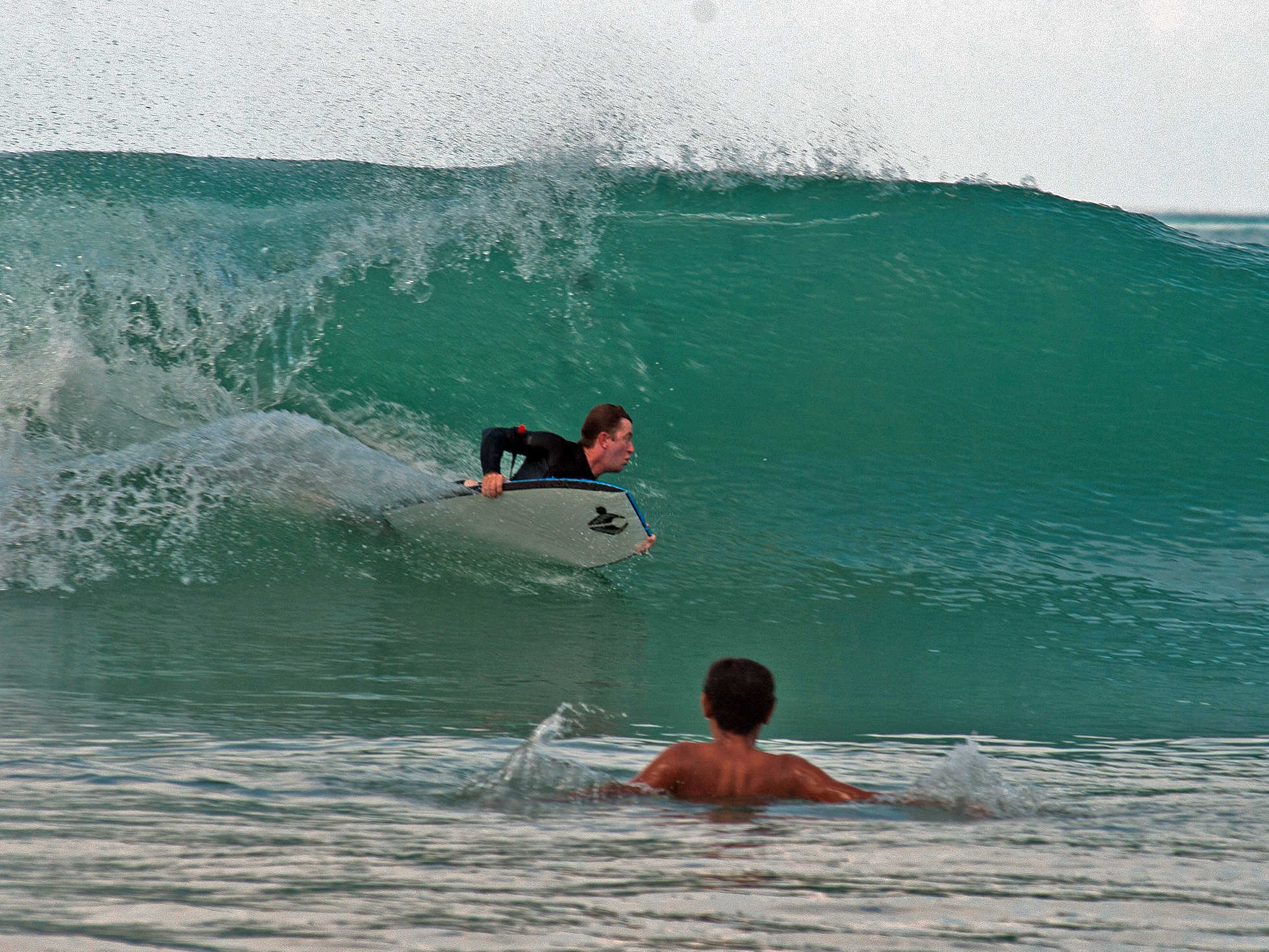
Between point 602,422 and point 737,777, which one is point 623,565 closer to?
point 602,422

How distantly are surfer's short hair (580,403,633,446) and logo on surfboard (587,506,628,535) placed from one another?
0.32 metres

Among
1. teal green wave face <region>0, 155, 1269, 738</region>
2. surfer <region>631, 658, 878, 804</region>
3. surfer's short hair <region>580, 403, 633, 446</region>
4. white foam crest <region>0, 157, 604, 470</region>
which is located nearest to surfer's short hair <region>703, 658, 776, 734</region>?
surfer <region>631, 658, 878, 804</region>

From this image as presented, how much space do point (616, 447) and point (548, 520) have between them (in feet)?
1.55

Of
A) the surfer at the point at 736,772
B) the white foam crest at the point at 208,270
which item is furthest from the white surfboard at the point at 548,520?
the surfer at the point at 736,772

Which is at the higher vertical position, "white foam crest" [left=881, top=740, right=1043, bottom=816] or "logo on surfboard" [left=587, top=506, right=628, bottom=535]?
"logo on surfboard" [left=587, top=506, right=628, bottom=535]

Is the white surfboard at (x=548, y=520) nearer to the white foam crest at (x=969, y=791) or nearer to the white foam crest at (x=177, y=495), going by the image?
the white foam crest at (x=177, y=495)

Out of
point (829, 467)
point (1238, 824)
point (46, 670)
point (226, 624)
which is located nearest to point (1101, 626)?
point (829, 467)

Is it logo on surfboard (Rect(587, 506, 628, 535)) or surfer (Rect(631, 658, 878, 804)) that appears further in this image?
logo on surfboard (Rect(587, 506, 628, 535))

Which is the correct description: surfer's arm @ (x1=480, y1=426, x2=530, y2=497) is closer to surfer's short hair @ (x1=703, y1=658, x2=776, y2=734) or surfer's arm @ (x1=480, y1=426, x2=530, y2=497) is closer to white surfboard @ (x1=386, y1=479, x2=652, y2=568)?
white surfboard @ (x1=386, y1=479, x2=652, y2=568)

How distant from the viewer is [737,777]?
278 centimetres

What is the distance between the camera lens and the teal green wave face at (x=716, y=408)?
5234 mm

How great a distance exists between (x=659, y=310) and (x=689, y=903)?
725cm

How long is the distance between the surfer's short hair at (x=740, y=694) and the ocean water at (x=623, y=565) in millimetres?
201

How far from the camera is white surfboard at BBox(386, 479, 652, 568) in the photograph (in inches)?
219
